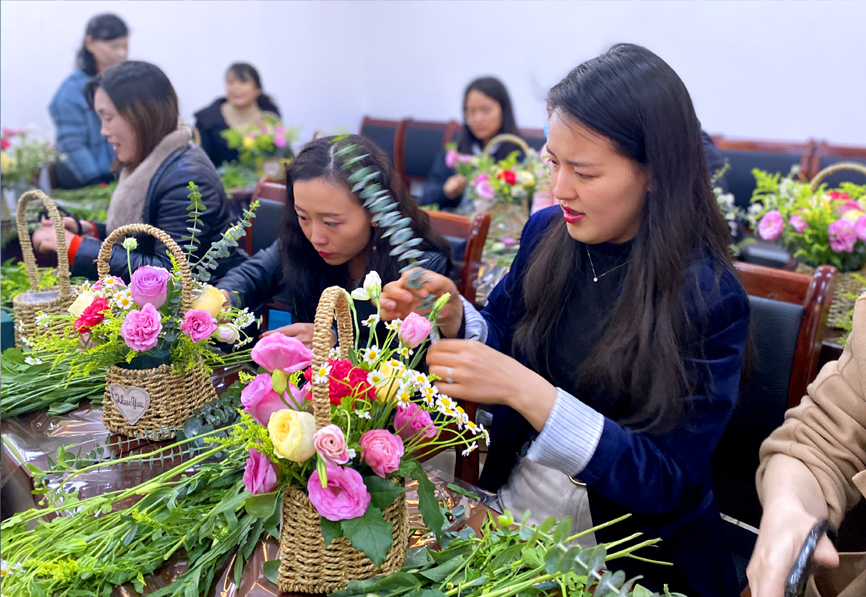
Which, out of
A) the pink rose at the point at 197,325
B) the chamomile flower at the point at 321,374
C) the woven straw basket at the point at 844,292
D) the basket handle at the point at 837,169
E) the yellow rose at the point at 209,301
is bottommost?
the woven straw basket at the point at 844,292

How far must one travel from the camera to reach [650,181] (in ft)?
2.68

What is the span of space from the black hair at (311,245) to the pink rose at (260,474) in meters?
0.34

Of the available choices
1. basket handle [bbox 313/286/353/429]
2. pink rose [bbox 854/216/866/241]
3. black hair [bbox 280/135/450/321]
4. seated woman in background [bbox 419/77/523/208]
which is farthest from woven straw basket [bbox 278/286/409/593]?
seated woman in background [bbox 419/77/523/208]

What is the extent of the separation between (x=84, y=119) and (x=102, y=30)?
65 centimetres

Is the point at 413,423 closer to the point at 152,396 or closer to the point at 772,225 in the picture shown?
the point at 152,396

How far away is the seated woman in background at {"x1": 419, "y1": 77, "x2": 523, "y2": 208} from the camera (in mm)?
2928

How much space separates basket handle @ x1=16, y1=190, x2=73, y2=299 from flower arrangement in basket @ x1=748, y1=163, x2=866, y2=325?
60.5 inches

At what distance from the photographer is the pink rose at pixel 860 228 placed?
1.59 m

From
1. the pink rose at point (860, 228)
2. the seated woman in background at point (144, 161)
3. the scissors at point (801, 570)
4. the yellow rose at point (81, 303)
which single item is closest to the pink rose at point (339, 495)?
the scissors at point (801, 570)

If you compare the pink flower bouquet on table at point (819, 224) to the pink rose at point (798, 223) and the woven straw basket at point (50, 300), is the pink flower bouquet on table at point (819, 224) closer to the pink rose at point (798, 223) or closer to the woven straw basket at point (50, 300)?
the pink rose at point (798, 223)

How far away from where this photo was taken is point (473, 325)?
1.02 meters

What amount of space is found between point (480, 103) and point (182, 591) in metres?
2.63

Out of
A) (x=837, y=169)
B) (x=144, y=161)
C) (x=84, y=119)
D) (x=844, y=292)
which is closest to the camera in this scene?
(x=144, y=161)

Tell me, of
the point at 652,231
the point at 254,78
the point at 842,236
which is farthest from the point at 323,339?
the point at 254,78
